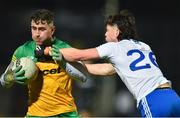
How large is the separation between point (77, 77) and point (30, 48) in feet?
2.13

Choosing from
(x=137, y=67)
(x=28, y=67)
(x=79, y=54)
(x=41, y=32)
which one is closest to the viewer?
(x=137, y=67)

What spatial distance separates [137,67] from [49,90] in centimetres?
126

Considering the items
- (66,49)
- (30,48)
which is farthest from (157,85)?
(30,48)

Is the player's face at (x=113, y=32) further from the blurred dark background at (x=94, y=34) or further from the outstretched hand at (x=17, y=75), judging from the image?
the blurred dark background at (x=94, y=34)

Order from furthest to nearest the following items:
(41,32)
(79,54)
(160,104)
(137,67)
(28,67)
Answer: (41,32) → (28,67) → (79,54) → (137,67) → (160,104)

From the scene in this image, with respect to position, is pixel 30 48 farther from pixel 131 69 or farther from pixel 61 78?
pixel 131 69

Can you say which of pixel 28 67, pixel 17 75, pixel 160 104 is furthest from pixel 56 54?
pixel 160 104

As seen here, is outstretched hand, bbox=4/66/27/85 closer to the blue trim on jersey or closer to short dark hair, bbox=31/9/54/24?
short dark hair, bbox=31/9/54/24

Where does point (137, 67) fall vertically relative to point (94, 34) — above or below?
above

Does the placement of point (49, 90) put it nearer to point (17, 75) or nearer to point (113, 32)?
point (17, 75)

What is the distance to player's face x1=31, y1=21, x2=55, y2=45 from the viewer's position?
767 cm

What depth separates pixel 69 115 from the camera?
7840mm

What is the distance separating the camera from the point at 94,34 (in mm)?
18188

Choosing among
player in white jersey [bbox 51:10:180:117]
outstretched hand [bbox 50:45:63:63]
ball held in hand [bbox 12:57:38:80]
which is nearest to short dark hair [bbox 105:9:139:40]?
player in white jersey [bbox 51:10:180:117]
